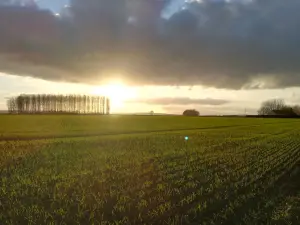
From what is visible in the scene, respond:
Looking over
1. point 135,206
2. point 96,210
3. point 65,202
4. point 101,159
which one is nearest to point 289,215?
point 135,206

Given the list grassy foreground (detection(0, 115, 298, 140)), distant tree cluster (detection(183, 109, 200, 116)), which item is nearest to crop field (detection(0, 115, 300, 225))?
grassy foreground (detection(0, 115, 298, 140))

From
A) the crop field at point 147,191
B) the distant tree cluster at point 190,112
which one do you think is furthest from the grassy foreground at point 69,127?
the distant tree cluster at point 190,112

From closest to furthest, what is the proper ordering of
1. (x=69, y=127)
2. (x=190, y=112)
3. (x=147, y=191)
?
(x=147, y=191)
(x=69, y=127)
(x=190, y=112)

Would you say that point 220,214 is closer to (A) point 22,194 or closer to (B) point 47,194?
(B) point 47,194

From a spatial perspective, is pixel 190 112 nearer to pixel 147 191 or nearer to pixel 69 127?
pixel 69 127

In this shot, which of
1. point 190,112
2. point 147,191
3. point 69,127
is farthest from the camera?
point 190,112

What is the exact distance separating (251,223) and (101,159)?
1285cm

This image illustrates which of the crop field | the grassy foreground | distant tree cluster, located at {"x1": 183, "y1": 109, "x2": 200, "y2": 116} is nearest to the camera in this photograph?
the crop field

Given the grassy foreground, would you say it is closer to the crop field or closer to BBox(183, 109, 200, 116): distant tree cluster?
the crop field

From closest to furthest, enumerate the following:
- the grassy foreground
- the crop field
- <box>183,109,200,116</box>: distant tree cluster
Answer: the crop field < the grassy foreground < <box>183,109,200,116</box>: distant tree cluster

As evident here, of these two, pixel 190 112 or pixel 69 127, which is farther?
pixel 190 112

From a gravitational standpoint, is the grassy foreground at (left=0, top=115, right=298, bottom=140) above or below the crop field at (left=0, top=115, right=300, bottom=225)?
above

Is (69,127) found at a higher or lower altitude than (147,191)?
higher

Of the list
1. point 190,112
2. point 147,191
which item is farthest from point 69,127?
point 190,112
